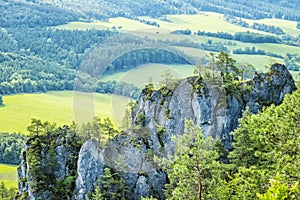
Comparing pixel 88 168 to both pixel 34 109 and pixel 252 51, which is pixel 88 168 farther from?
pixel 252 51

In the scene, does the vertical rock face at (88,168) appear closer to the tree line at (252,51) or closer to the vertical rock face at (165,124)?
the vertical rock face at (165,124)

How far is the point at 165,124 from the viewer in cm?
5312

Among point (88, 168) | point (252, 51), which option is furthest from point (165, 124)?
point (252, 51)

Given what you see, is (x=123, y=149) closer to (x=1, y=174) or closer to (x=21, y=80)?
(x=1, y=174)

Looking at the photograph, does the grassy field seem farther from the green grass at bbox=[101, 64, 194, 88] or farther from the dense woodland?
the dense woodland

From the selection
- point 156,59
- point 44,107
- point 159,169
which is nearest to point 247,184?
point 159,169

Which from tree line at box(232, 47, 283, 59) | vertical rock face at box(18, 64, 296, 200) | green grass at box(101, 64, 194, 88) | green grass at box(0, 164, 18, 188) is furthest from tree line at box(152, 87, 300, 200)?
tree line at box(232, 47, 283, 59)

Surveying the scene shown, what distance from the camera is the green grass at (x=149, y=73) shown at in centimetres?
5745

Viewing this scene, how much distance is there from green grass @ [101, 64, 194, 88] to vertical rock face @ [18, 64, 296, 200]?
148 inches

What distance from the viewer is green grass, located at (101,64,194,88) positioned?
5745 cm

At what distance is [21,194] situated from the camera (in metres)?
56.9

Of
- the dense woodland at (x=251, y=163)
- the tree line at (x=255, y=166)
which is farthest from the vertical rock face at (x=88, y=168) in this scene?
the tree line at (x=255, y=166)

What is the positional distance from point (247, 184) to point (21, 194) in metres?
36.3

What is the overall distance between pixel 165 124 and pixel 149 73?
848 cm
